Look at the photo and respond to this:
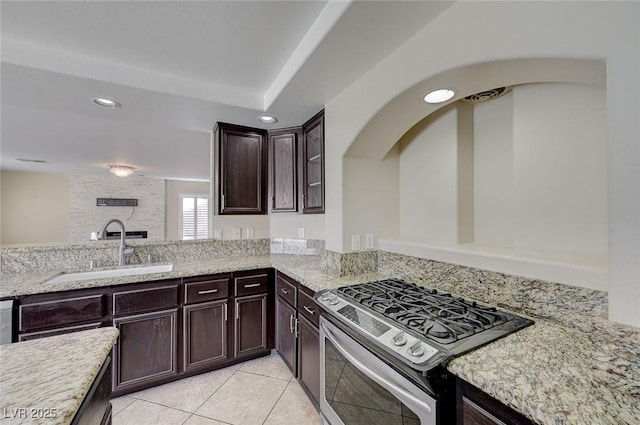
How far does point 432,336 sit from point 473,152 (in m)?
1.48

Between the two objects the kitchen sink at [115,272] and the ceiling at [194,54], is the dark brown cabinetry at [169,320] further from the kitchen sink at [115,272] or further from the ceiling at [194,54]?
the ceiling at [194,54]

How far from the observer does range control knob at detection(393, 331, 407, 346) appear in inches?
40.5

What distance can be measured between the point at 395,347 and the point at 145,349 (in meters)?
2.03

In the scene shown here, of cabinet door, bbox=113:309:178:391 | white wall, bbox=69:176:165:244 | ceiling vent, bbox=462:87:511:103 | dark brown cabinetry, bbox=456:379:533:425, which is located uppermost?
ceiling vent, bbox=462:87:511:103

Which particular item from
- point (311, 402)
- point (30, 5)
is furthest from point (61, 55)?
point (311, 402)

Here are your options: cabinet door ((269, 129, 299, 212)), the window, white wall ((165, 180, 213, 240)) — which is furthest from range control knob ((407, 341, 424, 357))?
white wall ((165, 180, 213, 240))

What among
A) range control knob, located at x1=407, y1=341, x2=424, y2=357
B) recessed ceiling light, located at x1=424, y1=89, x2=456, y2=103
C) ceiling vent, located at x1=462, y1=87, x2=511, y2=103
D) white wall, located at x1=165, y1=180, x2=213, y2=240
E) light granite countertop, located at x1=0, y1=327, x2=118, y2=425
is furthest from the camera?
white wall, located at x1=165, y1=180, x2=213, y2=240

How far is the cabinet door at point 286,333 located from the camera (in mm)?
2123

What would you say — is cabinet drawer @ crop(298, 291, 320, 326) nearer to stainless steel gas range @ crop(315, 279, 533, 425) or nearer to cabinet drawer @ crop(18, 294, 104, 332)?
stainless steel gas range @ crop(315, 279, 533, 425)

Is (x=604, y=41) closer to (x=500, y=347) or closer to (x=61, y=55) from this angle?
(x=500, y=347)

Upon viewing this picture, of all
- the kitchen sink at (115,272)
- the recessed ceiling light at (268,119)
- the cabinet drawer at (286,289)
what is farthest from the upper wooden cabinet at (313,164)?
the kitchen sink at (115,272)

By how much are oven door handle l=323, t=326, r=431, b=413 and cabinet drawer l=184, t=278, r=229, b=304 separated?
123cm

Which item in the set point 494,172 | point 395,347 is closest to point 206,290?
point 395,347

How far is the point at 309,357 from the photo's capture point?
188 centimetres
